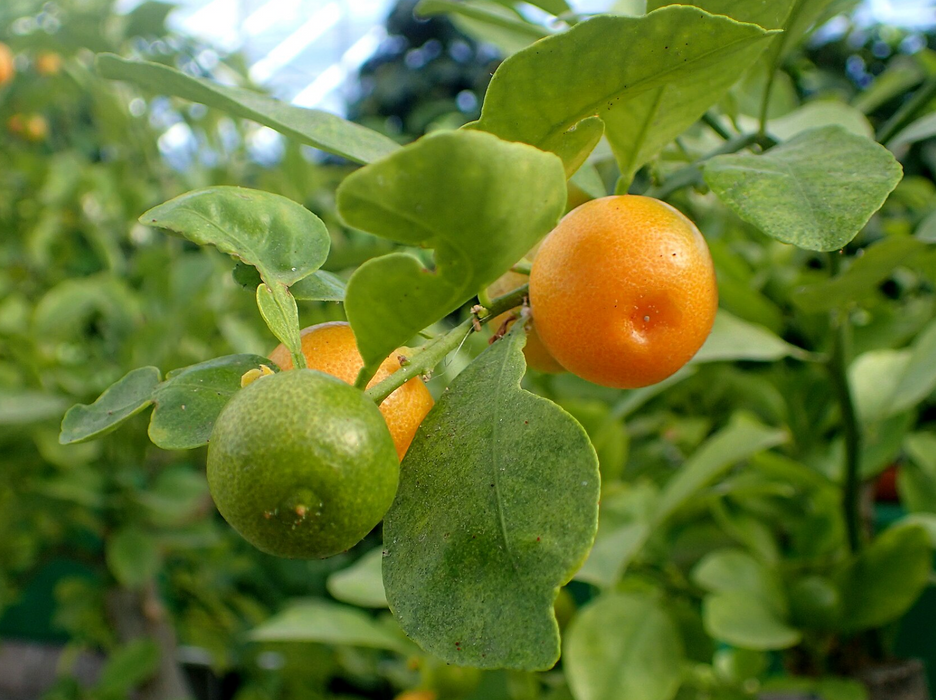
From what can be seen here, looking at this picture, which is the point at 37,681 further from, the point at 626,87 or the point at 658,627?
the point at 626,87

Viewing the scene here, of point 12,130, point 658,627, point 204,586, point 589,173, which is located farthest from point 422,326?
point 12,130

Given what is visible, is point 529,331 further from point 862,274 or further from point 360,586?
point 360,586

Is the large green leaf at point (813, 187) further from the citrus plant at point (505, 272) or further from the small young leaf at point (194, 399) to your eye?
the small young leaf at point (194, 399)

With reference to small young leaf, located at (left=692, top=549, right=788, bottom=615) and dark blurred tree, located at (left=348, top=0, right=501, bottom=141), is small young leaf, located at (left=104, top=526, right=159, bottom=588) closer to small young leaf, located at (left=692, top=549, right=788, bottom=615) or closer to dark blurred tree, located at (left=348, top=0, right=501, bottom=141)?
small young leaf, located at (left=692, top=549, right=788, bottom=615)

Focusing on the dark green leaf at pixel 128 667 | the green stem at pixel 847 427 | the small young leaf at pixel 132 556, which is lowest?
the dark green leaf at pixel 128 667

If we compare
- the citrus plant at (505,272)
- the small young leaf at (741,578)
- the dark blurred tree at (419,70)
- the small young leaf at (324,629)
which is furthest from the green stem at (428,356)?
the dark blurred tree at (419,70)

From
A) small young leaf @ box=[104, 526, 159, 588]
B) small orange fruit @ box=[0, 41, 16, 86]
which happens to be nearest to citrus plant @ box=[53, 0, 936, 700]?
small young leaf @ box=[104, 526, 159, 588]
